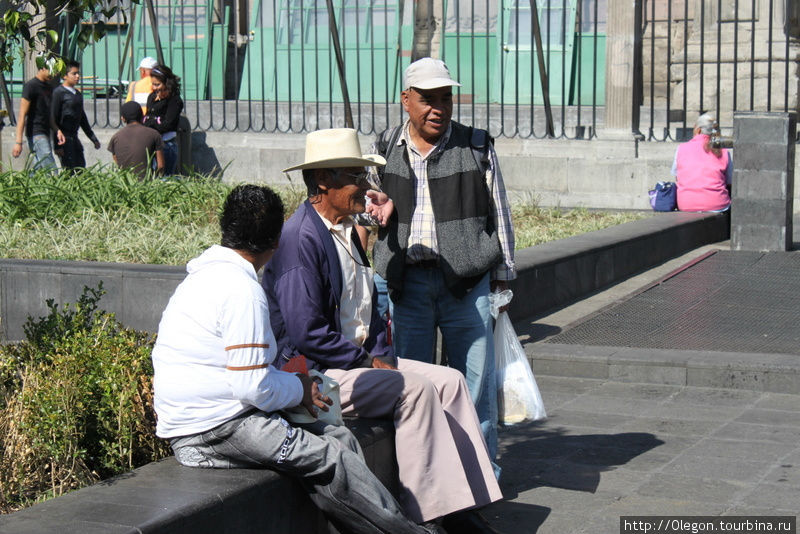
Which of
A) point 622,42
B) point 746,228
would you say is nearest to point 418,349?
point 746,228

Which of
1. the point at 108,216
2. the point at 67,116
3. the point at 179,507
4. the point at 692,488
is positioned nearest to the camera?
the point at 179,507

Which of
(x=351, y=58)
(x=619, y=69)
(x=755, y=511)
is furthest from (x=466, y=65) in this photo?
(x=755, y=511)

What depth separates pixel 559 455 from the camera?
18.8ft

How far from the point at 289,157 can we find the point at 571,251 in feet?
21.5

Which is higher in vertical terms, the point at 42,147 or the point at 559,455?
the point at 42,147

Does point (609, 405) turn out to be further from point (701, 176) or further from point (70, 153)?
point (70, 153)

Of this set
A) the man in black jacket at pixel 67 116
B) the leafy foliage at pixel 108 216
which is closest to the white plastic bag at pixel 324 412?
the leafy foliage at pixel 108 216

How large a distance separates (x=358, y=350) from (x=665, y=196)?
9.09 meters

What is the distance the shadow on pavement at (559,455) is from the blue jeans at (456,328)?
0.35 meters

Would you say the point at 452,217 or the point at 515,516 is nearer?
the point at 515,516

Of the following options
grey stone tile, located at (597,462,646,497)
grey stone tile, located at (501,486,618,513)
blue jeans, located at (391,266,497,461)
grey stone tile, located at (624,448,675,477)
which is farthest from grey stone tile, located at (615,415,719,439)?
blue jeans, located at (391,266,497,461)

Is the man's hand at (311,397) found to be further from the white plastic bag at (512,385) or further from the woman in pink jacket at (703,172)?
the woman in pink jacket at (703,172)

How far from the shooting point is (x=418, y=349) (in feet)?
17.0

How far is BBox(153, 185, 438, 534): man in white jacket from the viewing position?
3.75 meters
